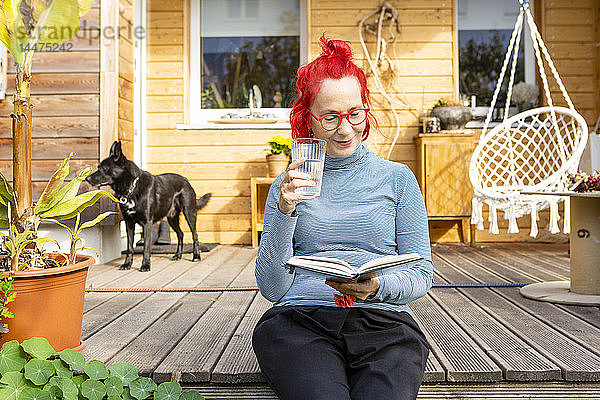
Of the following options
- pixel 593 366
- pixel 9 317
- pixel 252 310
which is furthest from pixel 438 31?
pixel 9 317

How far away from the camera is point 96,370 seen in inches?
59.7

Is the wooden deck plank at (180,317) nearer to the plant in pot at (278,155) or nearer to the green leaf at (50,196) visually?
the green leaf at (50,196)

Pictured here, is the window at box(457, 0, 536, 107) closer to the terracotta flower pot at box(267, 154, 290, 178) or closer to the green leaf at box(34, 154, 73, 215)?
the terracotta flower pot at box(267, 154, 290, 178)

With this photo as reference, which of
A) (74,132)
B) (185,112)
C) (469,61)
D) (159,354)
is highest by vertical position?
(469,61)

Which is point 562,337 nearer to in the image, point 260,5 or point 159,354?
point 159,354

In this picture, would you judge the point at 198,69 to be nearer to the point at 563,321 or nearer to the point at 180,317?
the point at 180,317

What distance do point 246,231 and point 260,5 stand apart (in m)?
1.90

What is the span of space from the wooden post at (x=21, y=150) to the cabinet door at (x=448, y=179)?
10.6 ft

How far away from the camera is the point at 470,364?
1574 millimetres

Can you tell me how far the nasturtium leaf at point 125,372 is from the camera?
150 cm

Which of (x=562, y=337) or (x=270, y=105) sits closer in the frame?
(x=562, y=337)

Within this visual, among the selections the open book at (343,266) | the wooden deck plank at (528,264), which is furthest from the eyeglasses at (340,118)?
the wooden deck plank at (528,264)

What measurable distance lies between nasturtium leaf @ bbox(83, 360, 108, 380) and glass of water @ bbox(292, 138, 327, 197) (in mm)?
746

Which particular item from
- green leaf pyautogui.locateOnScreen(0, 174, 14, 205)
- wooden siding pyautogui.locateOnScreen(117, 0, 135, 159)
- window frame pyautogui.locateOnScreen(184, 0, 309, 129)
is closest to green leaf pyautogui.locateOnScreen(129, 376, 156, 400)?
green leaf pyautogui.locateOnScreen(0, 174, 14, 205)
